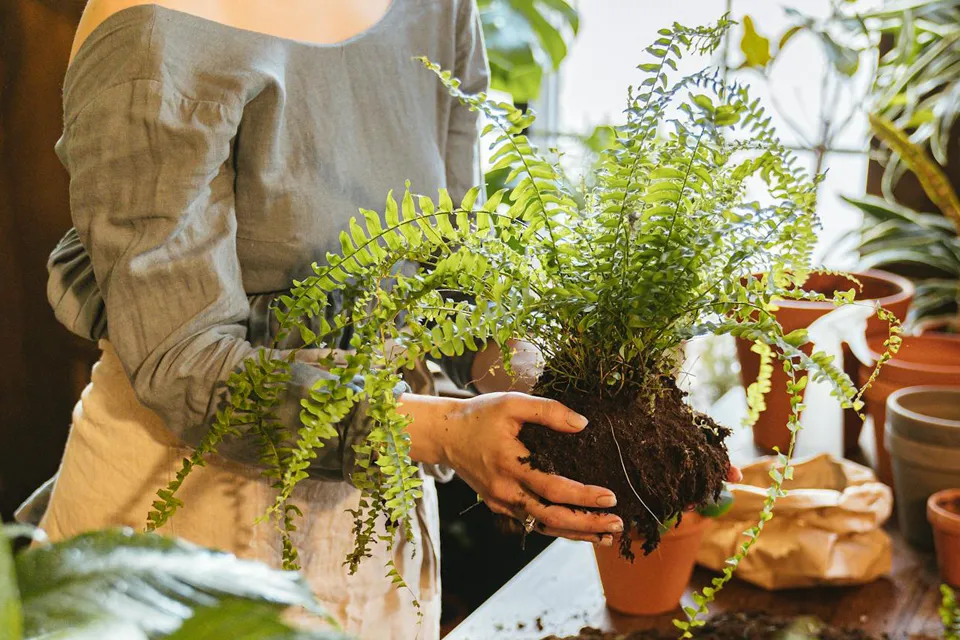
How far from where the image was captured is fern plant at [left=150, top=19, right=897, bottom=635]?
0.83 meters

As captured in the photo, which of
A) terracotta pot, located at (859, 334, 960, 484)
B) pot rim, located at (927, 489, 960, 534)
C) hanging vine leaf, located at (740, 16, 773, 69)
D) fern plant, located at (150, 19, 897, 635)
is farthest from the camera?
hanging vine leaf, located at (740, 16, 773, 69)

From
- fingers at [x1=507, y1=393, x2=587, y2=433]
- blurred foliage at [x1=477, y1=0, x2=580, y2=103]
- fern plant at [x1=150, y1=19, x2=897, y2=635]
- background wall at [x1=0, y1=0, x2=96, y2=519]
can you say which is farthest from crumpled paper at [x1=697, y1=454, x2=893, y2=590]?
blurred foliage at [x1=477, y1=0, x2=580, y2=103]

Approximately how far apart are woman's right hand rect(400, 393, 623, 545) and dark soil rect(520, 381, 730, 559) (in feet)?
0.06

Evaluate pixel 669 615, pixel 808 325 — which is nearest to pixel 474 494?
pixel 808 325

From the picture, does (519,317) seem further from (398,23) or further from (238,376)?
(398,23)

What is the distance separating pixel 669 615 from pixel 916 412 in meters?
0.55

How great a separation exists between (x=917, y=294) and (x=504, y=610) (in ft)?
4.99

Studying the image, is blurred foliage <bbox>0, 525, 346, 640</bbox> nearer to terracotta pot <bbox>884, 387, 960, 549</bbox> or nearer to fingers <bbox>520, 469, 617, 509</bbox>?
fingers <bbox>520, 469, 617, 509</bbox>

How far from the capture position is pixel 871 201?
7.47ft

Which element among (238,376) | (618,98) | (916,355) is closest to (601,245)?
(238,376)

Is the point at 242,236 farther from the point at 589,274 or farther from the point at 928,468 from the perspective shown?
the point at 928,468

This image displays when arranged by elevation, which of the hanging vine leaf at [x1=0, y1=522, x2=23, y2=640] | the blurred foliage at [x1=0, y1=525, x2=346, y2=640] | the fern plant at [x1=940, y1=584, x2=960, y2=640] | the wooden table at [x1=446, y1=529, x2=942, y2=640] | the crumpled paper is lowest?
the wooden table at [x1=446, y1=529, x2=942, y2=640]

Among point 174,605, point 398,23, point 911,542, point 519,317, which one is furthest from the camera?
point 911,542

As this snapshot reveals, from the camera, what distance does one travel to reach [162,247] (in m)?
0.96
